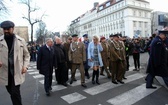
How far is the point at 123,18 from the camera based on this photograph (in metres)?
77.6

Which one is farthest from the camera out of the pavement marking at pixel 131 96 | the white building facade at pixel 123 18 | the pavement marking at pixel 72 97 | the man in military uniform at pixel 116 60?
the white building facade at pixel 123 18

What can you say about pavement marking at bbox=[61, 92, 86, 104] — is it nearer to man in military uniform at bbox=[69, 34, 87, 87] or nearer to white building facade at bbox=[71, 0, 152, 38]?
man in military uniform at bbox=[69, 34, 87, 87]

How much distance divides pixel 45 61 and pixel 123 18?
7387cm

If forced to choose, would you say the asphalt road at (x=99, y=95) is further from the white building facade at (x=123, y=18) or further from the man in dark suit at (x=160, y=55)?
the white building facade at (x=123, y=18)

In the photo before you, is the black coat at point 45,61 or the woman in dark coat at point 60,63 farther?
the woman in dark coat at point 60,63

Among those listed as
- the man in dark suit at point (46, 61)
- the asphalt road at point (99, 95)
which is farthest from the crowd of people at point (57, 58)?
the asphalt road at point (99, 95)

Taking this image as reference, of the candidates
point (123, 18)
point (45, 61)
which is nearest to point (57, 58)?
point (45, 61)

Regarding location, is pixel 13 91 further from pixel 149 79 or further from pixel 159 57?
pixel 149 79

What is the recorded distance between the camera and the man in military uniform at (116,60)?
7.92 meters

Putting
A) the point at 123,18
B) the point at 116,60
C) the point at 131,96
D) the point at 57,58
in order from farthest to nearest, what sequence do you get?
the point at 123,18 < the point at 57,58 < the point at 116,60 < the point at 131,96

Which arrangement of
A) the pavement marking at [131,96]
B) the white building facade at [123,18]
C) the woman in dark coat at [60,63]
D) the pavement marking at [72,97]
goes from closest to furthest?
the pavement marking at [131,96] → the pavement marking at [72,97] → the woman in dark coat at [60,63] → the white building facade at [123,18]

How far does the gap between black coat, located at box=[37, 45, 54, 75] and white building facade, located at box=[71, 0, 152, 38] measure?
217ft

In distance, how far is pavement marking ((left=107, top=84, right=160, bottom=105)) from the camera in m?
5.62

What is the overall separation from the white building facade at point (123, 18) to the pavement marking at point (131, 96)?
65643 millimetres
